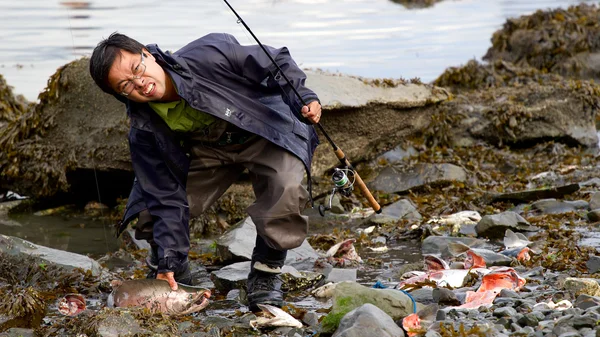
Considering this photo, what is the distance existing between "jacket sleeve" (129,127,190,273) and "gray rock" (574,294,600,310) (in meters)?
2.21

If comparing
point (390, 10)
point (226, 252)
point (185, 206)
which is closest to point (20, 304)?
point (185, 206)

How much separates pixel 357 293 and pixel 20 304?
203cm

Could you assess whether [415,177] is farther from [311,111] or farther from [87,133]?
[311,111]

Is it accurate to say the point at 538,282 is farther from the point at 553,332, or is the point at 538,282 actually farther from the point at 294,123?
the point at 294,123

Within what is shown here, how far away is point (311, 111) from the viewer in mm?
4441

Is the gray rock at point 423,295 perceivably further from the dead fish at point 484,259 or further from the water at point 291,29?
the water at point 291,29

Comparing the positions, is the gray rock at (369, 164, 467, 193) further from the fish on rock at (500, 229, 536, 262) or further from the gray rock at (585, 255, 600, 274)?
the gray rock at (585, 255, 600, 274)

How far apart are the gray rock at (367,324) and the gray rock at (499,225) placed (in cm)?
246

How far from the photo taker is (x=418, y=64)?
1438 centimetres

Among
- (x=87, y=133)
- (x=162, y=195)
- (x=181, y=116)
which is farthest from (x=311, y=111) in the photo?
(x=87, y=133)

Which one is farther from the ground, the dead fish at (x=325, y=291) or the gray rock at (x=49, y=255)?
the gray rock at (x=49, y=255)

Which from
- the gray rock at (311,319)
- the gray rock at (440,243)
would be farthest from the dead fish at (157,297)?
the gray rock at (440,243)

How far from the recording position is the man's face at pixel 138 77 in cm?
430

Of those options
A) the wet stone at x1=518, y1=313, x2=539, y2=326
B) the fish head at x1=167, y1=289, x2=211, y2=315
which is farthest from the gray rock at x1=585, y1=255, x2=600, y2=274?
the fish head at x1=167, y1=289, x2=211, y2=315
